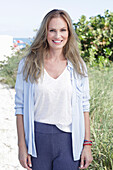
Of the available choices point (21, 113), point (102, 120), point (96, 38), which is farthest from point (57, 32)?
point (96, 38)

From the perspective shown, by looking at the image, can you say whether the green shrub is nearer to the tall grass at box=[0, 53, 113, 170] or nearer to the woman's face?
the tall grass at box=[0, 53, 113, 170]

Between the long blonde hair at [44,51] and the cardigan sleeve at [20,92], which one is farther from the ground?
the long blonde hair at [44,51]

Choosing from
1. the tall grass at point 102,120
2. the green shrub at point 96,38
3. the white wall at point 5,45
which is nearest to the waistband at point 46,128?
the tall grass at point 102,120

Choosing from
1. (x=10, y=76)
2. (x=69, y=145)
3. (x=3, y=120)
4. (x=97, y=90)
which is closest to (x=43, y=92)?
(x=69, y=145)

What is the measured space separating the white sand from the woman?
5.83 ft

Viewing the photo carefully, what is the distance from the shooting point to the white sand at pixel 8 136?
3.61 m

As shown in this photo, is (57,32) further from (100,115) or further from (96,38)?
(96,38)

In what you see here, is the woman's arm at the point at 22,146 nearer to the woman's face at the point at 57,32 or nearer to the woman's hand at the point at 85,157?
the woman's hand at the point at 85,157

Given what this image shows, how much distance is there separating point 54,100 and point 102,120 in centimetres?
201

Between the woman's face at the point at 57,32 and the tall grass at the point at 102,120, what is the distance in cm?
131

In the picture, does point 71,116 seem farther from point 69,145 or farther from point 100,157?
point 100,157

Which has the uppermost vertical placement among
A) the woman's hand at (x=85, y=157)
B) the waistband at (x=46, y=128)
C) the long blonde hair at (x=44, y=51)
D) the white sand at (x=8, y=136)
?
the long blonde hair at (x=44, y=51)

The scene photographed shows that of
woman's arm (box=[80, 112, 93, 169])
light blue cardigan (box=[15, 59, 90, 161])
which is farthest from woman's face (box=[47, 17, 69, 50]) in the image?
woman's arm (box=[80, 112, 93, 169])

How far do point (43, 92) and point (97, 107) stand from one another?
256 centimetres
